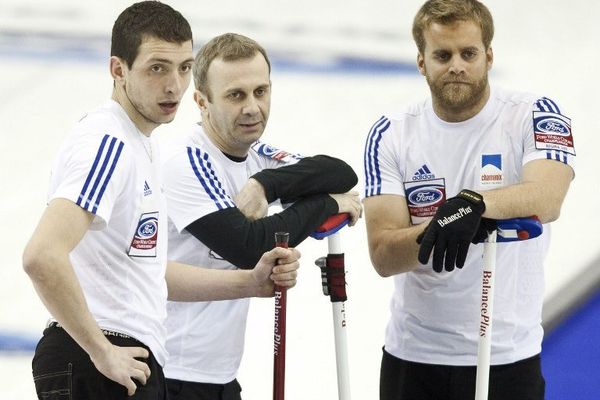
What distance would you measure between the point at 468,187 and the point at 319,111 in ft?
4.98

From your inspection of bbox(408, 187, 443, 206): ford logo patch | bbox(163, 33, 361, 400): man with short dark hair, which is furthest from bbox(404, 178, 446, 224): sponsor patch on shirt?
bbox(163, 33, 361, 400): man with short dark hair

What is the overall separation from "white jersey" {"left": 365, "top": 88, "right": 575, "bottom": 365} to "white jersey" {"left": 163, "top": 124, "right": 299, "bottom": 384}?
372mm

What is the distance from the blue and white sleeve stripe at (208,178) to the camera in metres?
2.90

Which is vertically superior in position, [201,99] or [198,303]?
[201,99]

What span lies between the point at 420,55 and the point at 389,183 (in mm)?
315

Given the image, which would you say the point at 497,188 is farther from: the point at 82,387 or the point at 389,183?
the point at 82,387

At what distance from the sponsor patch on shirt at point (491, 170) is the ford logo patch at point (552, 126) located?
4.4 inches

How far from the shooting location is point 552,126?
297 centimetres

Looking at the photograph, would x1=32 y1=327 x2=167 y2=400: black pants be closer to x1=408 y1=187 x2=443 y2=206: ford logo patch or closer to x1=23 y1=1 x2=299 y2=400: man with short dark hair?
x1=23 y1=1 x2=299 y2=400: man with short dark hair

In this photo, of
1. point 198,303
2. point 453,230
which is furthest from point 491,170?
point 198,303

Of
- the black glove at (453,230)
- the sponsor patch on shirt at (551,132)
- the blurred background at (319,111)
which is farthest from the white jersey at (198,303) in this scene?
the blurred background at (319,111)

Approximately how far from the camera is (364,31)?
4.68 m

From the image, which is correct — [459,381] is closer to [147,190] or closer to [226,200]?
[226,200]

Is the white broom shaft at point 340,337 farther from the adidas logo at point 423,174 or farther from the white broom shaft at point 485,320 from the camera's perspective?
the white broom shaft at point 485,320
